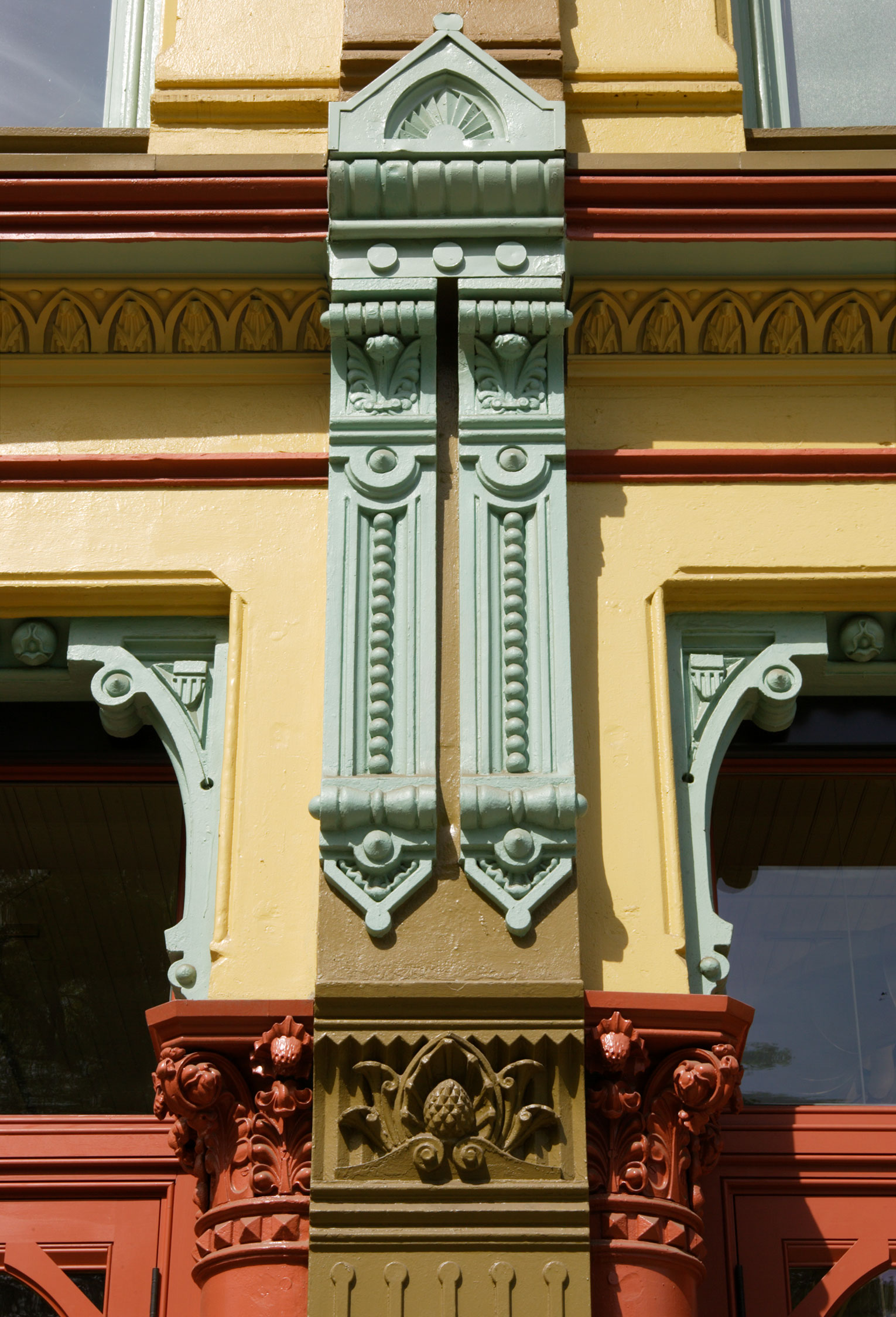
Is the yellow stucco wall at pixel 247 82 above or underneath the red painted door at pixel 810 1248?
above

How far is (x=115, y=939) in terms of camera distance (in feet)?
15.7

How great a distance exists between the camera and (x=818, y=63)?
5281 millimetres

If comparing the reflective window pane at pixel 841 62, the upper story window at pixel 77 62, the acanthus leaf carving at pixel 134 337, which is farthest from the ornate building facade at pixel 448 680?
the reflective window pane at pixel 841 62

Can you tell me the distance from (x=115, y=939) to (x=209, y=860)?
34.2 inches

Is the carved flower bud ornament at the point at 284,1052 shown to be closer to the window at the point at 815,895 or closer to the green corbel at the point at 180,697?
the green corbel at the point at 180,697

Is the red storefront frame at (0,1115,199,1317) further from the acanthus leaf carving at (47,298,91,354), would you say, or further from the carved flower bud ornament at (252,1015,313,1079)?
the acanthus leaf carving at (47,298,91,354)

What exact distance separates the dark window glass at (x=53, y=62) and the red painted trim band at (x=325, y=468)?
1.36m

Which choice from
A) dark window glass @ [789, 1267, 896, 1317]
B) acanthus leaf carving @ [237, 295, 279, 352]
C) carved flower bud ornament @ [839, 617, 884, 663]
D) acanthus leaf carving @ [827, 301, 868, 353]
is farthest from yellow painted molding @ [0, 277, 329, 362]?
dark window glass @ [789, 1267, 896, 1317]

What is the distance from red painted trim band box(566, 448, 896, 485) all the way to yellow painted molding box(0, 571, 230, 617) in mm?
1072

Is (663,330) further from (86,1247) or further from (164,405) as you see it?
(86,1247)

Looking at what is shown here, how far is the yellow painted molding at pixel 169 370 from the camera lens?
15.2 feet

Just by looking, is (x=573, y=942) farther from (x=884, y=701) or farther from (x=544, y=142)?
(x=544, y=142)

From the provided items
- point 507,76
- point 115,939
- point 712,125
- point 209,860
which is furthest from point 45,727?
point 712,125

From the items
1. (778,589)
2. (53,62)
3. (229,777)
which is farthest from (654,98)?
(229,777)
